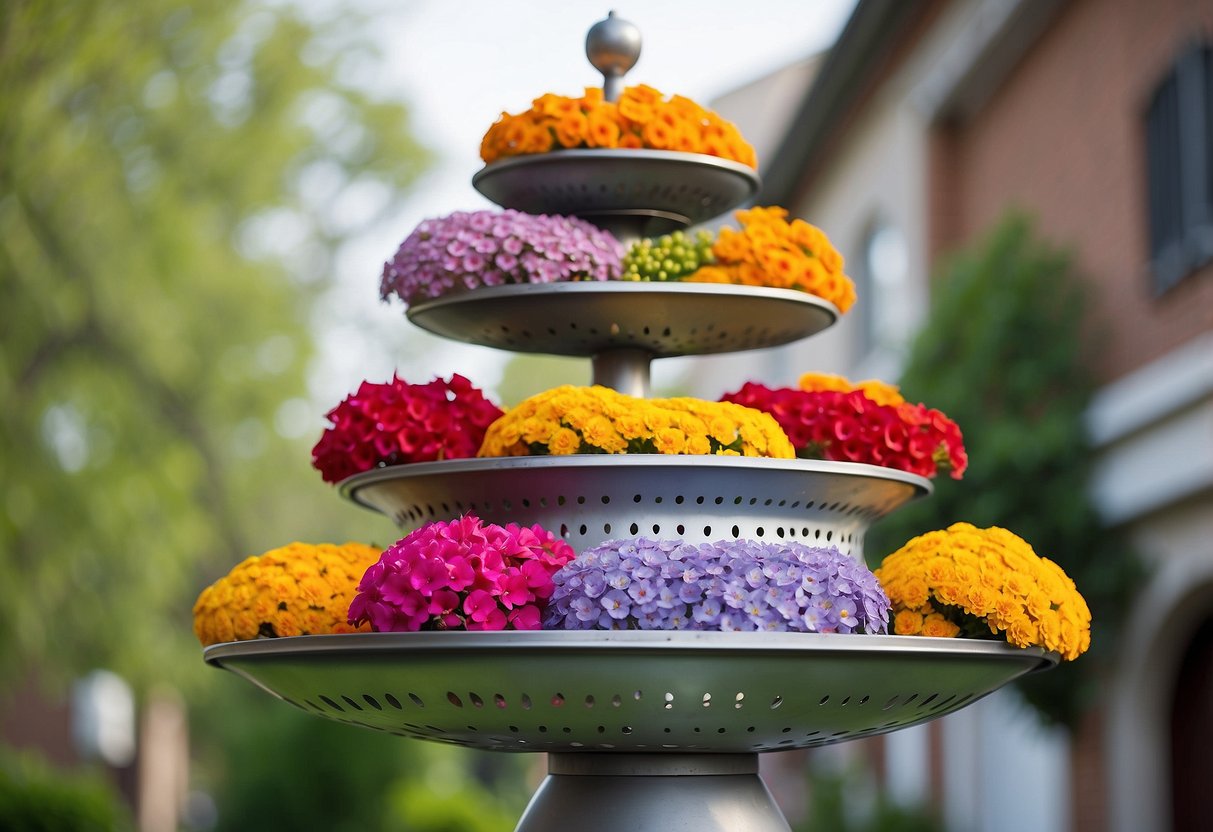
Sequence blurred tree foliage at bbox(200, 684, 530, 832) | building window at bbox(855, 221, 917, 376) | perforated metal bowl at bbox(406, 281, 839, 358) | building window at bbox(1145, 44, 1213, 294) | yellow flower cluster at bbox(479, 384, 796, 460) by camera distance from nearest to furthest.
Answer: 1. yellow flower cluster at bbox(479, 384, 796, 460)
2. perforated metal bowl at bbox(406, 281, 839, 358)
3. building window at bbox(1145, 44, 1213, 294)
4. building window at bbox(855, 221, 917, 376)
5. blurred tree foliage at bbox(200, 684, 530, 832)

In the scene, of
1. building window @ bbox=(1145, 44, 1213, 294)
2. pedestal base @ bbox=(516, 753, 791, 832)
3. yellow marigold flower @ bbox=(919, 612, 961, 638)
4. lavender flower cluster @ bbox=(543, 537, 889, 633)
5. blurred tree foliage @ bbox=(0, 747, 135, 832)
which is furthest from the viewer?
blurred tree foliage @ bbox=(0, 747, 135, 832)

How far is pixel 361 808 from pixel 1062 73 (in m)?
7.73

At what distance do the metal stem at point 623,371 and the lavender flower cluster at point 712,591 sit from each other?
94 centimetres

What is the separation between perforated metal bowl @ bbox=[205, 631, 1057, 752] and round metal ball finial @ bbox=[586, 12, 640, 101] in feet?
5.56

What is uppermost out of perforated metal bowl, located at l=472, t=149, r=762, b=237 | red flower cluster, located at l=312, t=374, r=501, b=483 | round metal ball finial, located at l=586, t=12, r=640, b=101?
round metal ball finial, located at l=586, t=12, r=640, b=101

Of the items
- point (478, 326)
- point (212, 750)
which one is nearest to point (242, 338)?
point (478, 326)

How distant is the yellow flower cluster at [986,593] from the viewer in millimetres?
3039

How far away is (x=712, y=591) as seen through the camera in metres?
2.79

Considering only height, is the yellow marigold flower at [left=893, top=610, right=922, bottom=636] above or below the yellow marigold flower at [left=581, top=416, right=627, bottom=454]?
below

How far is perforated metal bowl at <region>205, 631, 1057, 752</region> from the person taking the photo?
2.63 metres

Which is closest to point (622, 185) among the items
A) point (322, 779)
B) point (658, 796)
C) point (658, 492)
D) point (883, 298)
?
point (658, 492)

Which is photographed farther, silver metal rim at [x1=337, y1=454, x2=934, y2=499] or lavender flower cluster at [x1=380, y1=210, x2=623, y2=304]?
lavender flower cluster at [x1=380, y1=210, x2=623, y2=304]

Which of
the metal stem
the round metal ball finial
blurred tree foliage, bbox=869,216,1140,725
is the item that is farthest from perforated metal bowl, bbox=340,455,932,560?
blurred tree foliage, bbox=869,216,1140,725

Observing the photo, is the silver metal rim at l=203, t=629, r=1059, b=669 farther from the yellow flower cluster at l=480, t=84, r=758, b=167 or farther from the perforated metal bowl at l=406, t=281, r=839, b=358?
the yellow flower cluster at l=480, t=84, r=758, b=167
